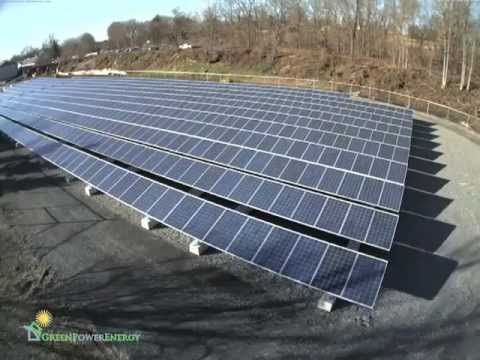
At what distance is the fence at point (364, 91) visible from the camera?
30297 millimetres

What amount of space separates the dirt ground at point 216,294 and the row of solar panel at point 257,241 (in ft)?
4.54

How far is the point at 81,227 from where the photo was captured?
19.0 metres

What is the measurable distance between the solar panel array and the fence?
19.9 ft

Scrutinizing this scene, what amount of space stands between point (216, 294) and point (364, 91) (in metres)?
32.6

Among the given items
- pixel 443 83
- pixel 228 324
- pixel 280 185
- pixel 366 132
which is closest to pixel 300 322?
pixel 228 324

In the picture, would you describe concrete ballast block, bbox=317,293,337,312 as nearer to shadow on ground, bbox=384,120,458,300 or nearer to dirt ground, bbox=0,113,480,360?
dirt ground, bbox=0,113,480,360

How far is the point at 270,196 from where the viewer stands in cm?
1666

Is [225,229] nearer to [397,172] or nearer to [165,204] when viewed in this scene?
[165,204]

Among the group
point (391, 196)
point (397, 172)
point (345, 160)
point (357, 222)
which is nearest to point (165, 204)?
point (357, 222)

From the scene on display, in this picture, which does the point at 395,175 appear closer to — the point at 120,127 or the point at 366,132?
the point at 366,132

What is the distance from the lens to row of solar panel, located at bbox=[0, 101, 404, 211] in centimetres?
1659

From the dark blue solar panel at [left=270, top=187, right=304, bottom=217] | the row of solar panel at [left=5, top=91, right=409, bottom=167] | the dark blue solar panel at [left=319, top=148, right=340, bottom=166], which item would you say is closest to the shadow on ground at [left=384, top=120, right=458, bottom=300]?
the row of solar panel at [left=5, top=91, right=409, bottom=167]

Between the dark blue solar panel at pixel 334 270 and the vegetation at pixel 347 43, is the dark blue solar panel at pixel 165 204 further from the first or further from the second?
the vegetation at pixel 347 43

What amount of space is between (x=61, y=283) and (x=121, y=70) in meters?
62.6
